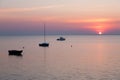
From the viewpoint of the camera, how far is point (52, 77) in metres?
48.1

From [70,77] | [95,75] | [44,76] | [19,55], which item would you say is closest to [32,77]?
[44,76]

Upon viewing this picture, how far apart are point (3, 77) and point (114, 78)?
19039 mm

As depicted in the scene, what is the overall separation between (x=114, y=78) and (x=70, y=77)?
7393 mm

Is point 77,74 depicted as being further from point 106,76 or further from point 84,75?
point 106,76

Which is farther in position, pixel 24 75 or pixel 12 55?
pixel 12 55

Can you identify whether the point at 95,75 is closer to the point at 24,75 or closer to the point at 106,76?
the point at 106,76

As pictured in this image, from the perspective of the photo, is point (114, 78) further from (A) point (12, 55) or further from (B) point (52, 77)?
(A) point (12, 55)

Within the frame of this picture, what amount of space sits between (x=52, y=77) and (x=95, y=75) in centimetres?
795

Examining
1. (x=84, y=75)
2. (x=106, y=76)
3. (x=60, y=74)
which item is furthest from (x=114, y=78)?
(x=60, y=74)

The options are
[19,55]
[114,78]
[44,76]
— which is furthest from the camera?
[19,55]

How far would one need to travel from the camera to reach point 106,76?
48781 mm

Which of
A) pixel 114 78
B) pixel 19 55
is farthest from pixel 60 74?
pixel 19 55

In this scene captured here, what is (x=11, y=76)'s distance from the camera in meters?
49.2

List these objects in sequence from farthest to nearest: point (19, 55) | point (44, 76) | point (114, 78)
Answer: point (19, 55), point (44, 76), point (114, 78)
